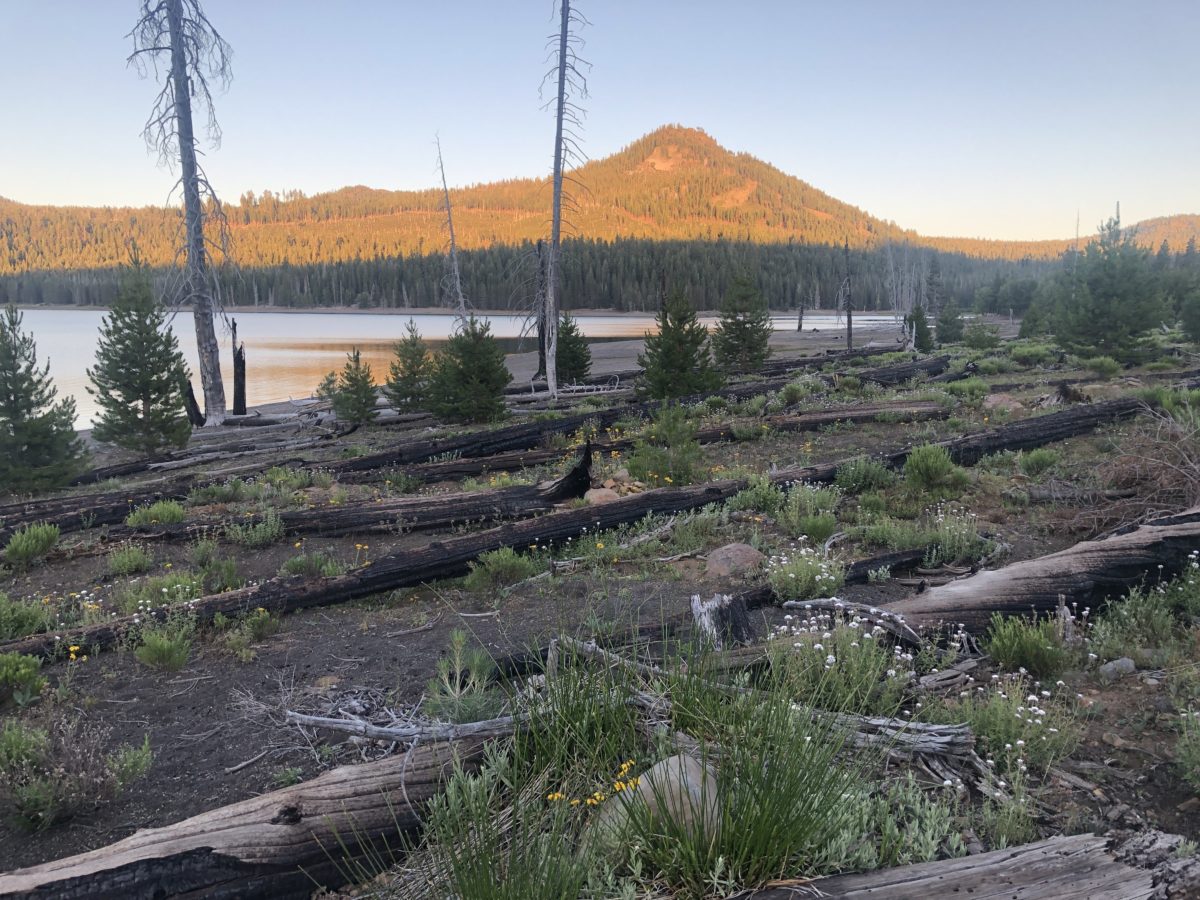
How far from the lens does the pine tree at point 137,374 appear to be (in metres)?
17.2

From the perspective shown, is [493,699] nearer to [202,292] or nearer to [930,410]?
[930,410]

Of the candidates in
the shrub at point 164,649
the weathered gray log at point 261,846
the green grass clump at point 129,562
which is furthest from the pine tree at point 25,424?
the weathered gray log at point 261,846

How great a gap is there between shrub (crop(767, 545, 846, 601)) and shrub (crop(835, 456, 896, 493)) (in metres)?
3.88

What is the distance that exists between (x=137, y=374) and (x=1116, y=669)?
19.6 metres

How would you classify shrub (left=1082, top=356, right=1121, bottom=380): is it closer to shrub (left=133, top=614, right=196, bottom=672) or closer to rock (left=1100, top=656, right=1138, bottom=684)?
rock (left=1100, top=656, right=1138, bottom=684)

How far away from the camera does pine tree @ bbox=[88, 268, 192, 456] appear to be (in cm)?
1719

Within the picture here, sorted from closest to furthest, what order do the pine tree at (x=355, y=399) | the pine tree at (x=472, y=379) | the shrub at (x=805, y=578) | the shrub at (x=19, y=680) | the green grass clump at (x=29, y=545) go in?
the shrub at (x=19, y=680) < the shrub at (x=805, y=578) < the green grass clump at (x=29, y=545) < the pine tree at (x=472, y=379) < the pine tree at (x=355, y=399)

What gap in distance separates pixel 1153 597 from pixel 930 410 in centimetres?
1139

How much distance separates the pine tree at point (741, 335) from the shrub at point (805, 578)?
27155 mm

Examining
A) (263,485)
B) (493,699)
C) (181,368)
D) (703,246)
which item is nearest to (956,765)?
(493,699)

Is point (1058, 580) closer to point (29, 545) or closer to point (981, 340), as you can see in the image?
point (29, 545)

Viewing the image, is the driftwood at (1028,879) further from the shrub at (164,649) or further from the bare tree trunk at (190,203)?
the bare tree trunk at (190,203)

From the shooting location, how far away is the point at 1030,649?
440cm

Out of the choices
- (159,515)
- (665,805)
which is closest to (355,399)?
(159,515)
